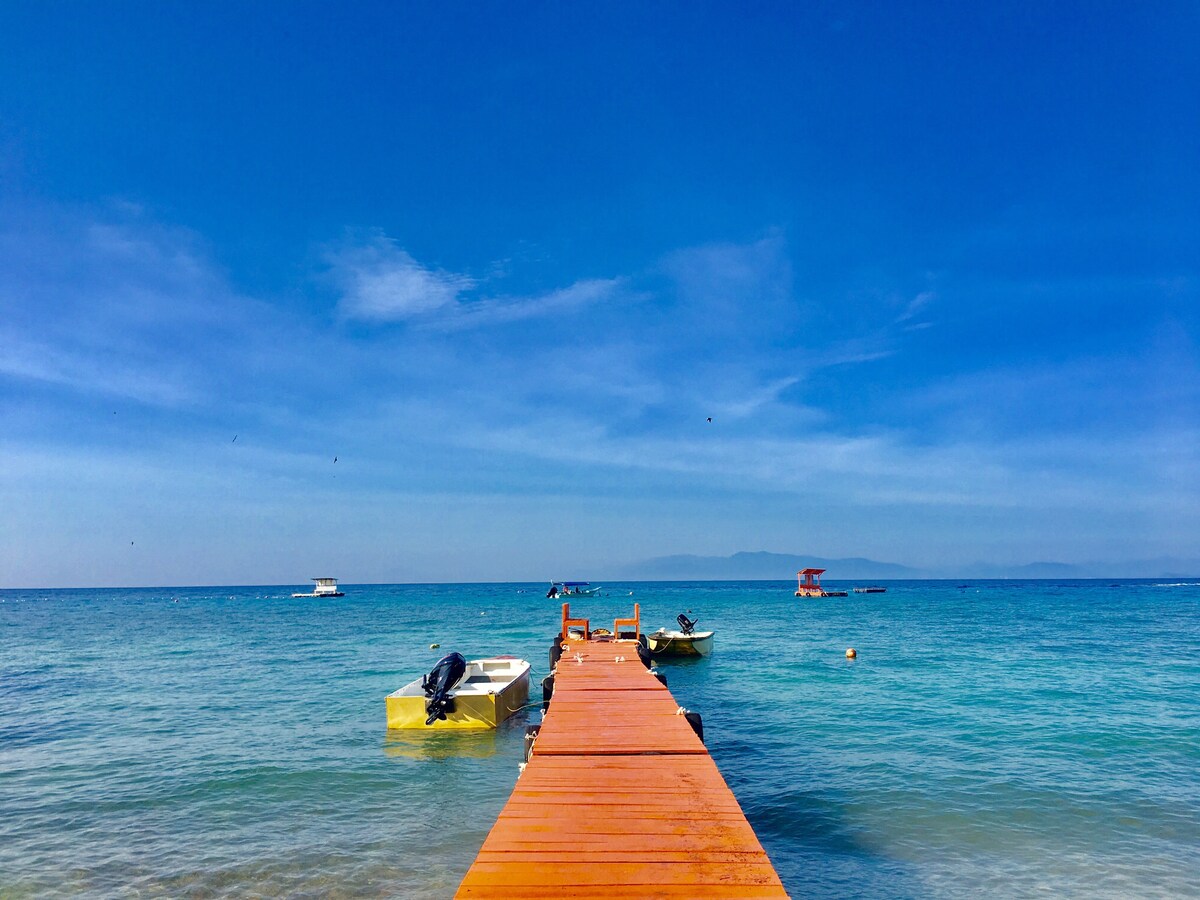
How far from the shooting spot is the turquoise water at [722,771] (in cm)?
1087

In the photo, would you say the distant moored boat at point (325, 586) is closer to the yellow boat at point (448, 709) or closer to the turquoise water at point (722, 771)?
the turquoise water at point (722, 771)

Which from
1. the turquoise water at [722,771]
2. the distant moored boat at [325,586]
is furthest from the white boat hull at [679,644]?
the distant moored boat at [325,586]

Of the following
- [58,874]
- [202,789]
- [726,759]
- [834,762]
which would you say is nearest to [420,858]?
[58,874]

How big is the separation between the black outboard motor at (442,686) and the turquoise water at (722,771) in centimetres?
80

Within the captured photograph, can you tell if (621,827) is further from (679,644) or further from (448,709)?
(679,644)

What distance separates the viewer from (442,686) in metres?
19.9

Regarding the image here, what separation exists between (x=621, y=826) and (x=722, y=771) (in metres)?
9.20

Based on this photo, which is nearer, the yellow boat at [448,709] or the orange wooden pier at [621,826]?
the orange wooden pier at [621,826]

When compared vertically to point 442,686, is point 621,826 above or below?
above

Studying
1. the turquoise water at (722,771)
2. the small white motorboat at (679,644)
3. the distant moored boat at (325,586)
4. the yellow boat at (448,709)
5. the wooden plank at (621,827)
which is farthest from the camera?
the distant moored boat at (325,586)

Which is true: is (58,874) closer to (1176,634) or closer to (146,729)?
(146,729)

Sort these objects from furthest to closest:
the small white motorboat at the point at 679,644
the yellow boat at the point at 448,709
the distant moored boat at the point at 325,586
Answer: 1. the distant moored boat at the point at 325,586
2. the small white motorboat at the point at 679,644
3. the yellow boat at the point at 448,709

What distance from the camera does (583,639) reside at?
99.0 ft

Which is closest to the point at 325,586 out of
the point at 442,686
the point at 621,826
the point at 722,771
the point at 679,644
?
the point at 679,644
